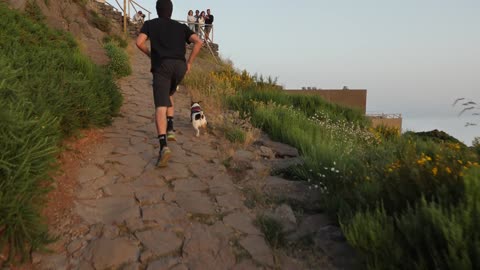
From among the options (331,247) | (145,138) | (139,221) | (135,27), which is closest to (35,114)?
(139,221)

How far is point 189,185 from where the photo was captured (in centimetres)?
487

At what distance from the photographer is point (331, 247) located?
3.63m

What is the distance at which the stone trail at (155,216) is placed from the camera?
11.1 feet

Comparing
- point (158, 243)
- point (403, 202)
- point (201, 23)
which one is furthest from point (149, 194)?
point (201, 23)

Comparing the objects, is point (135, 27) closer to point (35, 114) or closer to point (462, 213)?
point (35, 114)

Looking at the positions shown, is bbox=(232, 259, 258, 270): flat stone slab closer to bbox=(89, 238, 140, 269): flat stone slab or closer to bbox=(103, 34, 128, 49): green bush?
bbox=(89, 238, 140, 269): flat stone slab

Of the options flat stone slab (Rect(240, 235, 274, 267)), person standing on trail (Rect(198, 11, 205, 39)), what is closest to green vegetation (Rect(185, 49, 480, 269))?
flat stone slab (Rect(240, 235, 274, 267))

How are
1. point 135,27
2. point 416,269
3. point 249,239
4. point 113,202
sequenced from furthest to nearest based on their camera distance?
1. point 135,27
2. point 113,202
3. point 249,239
4. point 416,269

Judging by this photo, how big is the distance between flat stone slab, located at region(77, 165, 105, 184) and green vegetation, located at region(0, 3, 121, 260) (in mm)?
473

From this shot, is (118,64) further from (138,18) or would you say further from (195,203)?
(138,18)

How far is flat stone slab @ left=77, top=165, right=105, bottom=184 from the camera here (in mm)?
4730

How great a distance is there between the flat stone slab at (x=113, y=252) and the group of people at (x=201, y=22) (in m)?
21.5

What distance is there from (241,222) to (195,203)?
0.59 meters

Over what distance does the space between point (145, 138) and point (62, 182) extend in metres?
2.21
